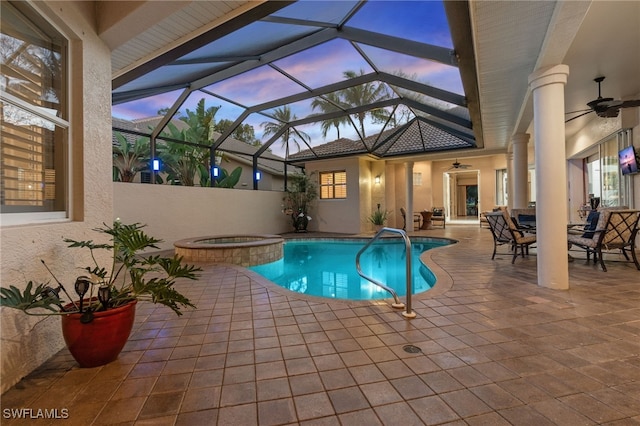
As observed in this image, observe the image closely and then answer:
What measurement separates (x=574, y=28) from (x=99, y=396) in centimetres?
520

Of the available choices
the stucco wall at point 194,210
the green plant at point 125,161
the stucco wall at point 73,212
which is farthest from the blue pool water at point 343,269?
the green plant at point 125,161

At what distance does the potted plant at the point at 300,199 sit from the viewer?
39.9 feet

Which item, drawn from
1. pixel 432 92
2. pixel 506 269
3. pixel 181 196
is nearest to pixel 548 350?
pixel 506 269

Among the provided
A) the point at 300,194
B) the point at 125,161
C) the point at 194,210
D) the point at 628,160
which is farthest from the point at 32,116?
the point at 300,194

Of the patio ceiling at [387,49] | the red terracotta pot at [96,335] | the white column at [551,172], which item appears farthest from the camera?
the white column at [551,172]

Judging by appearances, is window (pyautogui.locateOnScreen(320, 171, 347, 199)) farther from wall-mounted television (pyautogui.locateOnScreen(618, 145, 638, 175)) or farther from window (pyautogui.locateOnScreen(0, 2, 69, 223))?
window (pyautogui.locateOnScreen(0, 2, 69, 223))

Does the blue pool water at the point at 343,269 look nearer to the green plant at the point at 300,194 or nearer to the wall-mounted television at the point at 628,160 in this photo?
the green plant at the point at 300,194

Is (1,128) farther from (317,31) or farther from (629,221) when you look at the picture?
(629,221)

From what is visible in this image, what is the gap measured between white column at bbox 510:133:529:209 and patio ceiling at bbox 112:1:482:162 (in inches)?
39.1

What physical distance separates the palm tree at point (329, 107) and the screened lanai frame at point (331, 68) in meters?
0.09

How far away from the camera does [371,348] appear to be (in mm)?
2350

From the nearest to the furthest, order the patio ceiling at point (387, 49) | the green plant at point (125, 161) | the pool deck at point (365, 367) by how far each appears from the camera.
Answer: the pool deck at point (365, 367)
the patio ceiling at point (387, 49)
the green plant at point (125, 161)

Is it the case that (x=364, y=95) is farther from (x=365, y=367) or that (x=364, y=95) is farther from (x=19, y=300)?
(x=19, y=300)

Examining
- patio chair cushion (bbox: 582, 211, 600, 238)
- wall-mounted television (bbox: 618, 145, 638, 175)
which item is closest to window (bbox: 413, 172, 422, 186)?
wall-mounted television (bbox: 618, 145, 638, 175)
